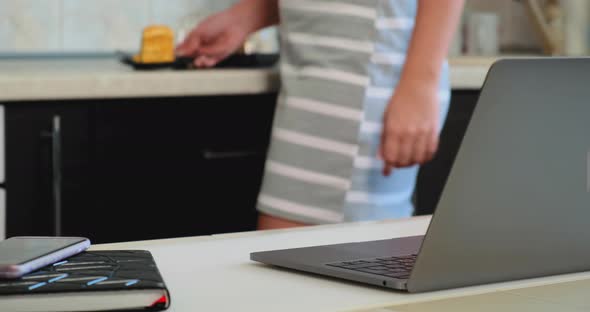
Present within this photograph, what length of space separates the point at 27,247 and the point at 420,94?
864 mm

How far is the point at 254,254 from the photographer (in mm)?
867

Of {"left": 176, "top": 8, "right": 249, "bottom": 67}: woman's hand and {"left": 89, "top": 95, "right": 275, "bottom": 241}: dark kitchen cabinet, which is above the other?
{"left": 176, "top": 8, "right": 249, "bottom": 67}: woman's hand

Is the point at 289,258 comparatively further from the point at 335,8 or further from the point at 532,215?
the point at 335,8

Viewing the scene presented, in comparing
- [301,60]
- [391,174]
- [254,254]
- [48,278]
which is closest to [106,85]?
[301,60]

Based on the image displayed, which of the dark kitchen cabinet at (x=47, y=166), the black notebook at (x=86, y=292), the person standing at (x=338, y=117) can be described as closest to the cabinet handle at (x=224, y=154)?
the dark kitchen cabinet at (x=47, y=166)

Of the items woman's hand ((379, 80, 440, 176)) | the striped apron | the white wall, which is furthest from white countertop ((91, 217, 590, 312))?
the white wall

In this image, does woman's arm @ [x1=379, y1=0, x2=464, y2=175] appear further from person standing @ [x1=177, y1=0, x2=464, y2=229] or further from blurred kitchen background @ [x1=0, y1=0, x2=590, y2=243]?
blurred kitchen background @ [x1=0, y1=0, x2=590, y2=243]

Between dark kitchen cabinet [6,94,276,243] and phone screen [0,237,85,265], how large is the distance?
1.09 meters

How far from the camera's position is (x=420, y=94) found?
152cm

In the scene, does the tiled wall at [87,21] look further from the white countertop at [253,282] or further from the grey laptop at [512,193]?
the grey laptop at [512,193]

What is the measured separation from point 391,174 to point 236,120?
47cm

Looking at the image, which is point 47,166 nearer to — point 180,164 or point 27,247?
point 180,164

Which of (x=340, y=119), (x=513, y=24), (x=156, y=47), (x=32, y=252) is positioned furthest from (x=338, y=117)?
(x=513, y=24)

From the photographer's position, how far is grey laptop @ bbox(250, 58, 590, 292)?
0.70 m
